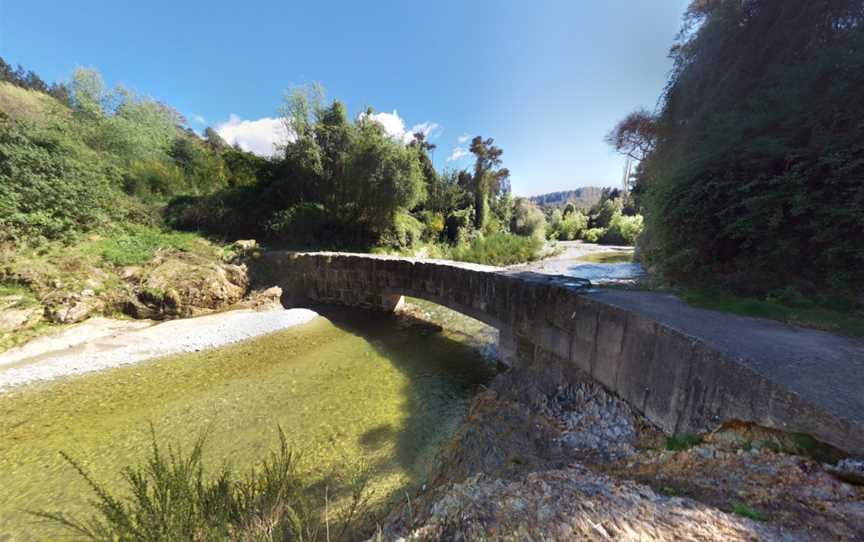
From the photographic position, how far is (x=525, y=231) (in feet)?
80.1

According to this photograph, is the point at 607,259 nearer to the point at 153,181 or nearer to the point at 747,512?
the point at 747,512

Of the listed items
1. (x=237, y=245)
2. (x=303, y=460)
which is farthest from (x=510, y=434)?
(x=237, y=245)

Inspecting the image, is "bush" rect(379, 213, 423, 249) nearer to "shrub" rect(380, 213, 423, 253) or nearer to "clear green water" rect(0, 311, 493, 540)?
"shrub" rect(380, 213, 423, 253)

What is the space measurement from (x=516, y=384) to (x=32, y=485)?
20.1 feet

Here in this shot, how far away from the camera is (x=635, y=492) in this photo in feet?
5.49

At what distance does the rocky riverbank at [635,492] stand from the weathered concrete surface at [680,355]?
20 centimetres

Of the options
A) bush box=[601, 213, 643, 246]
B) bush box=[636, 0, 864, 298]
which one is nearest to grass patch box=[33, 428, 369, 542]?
bush box=[636, 0, 864, 298]

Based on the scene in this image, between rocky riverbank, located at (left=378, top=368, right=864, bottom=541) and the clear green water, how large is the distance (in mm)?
1188

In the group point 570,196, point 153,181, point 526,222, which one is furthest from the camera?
point 570,196

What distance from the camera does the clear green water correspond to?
3.25m

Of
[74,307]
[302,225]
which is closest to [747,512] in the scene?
[74,307]

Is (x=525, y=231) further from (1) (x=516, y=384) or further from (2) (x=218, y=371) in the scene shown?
(2) (x=218, y=371)

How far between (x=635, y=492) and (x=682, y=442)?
113cm

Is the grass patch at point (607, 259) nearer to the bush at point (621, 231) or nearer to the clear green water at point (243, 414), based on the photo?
the bush at point (621, 231)
